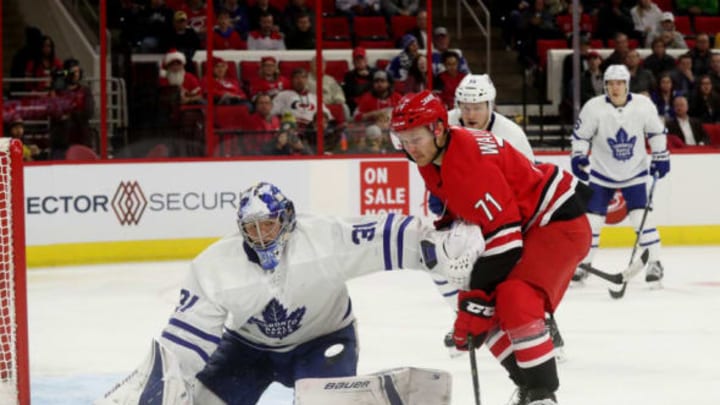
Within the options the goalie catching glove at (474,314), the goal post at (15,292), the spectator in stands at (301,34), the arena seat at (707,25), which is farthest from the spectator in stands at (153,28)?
the goalie catching glove at (474,314)

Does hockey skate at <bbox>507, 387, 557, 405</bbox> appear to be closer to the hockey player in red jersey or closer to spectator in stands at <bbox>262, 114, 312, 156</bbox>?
the hockey player in red jersey

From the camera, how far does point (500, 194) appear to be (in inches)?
146

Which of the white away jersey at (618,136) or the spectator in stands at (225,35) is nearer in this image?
the white away jersey at (618,136)

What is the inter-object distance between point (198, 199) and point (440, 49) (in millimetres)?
2075

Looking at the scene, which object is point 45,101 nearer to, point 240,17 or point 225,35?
point 225,35

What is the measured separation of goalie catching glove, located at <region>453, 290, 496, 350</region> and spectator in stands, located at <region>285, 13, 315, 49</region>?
5.95m

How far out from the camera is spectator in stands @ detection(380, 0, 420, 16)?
10086mm

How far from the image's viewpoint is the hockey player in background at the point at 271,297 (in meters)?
3.65

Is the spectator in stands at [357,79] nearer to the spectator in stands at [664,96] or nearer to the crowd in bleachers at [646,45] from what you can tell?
the crowd in bleachers at [646,45]

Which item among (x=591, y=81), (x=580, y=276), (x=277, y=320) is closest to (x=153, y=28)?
(x=591, y=81)

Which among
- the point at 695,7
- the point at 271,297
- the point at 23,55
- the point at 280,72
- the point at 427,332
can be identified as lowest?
the point at 427,332

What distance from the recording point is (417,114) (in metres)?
3.70

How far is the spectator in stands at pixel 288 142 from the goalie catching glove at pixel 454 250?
5.69 meters

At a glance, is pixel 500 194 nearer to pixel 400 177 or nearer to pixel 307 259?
pixel 307 259
